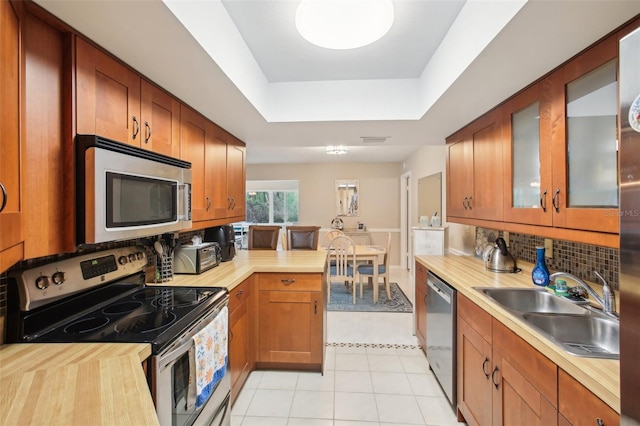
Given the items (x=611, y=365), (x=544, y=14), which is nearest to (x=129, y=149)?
(x=544, y=14)

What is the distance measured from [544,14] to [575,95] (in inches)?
19.9

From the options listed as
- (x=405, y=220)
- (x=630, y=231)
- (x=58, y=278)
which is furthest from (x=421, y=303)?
(x=405, y=220)

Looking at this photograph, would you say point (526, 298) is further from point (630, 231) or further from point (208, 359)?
point (208, 359)

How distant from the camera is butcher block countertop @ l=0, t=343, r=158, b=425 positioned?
709 millimetres

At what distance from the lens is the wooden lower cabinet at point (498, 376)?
3.55ft

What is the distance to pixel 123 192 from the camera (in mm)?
1243

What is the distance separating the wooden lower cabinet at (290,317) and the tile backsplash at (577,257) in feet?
5.25

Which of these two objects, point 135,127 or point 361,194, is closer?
point 135,127

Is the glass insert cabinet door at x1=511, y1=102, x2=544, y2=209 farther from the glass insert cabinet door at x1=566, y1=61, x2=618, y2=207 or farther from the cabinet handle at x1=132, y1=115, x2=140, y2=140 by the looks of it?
the cabinet handle at x1=132, y1=115, x2=140, y2=140

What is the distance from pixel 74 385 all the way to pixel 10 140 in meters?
0.72

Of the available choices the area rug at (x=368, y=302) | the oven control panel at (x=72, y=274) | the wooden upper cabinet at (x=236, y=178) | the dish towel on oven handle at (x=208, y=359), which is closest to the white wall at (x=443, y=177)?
the area rug at (x=368, y=302)

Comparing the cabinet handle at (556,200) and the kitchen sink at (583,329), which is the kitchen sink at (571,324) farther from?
the cabinet handle at (556,200)

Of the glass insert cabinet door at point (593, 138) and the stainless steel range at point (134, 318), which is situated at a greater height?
the glass insert cabinet door at point (593, 138)

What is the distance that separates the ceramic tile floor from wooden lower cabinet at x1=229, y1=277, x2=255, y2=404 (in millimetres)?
147
